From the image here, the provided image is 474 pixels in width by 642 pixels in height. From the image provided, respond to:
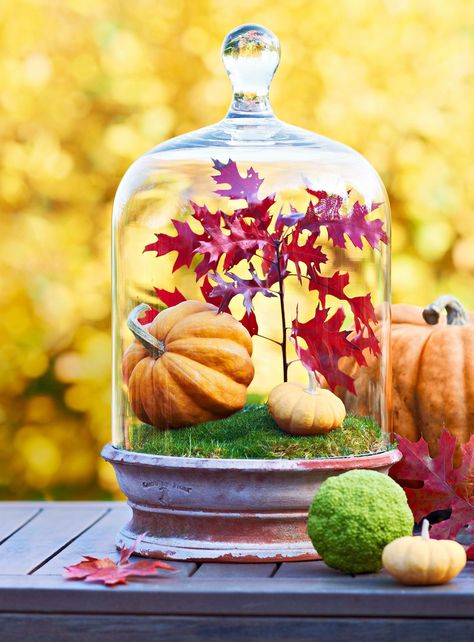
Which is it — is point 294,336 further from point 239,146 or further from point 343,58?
point 343,58

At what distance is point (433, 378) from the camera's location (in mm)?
2162

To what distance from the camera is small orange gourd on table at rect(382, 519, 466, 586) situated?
1.60 m

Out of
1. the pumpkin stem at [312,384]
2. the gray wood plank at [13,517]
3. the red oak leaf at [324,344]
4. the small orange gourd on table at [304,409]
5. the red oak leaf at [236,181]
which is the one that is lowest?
the gray wood plank at [13,517]

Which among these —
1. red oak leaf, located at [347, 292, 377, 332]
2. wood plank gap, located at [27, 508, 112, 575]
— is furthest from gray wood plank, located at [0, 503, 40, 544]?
red oak leaf, located at [347, 292, 377, 332]

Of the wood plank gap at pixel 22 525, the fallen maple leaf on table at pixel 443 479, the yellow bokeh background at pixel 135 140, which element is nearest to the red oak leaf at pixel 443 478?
the fallen maple leaf on table at pixel 443 479

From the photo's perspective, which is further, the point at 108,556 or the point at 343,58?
the point at 343,58

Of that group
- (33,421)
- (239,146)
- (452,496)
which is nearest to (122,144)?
(33,421)

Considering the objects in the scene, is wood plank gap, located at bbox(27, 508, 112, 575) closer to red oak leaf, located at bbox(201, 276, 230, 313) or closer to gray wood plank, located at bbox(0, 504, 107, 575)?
gray wood plank, located at bbox(0, 504, 107, 575)

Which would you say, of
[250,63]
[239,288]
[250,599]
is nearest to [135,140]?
[250,63]

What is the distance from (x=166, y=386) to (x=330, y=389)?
28 centimetres

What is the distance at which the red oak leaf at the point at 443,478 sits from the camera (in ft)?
6.15

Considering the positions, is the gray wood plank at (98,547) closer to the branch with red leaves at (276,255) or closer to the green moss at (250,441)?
the green moss at (250,441)

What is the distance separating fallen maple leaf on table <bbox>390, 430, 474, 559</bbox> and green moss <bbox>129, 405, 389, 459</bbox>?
0.09m

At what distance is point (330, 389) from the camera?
1938mm
